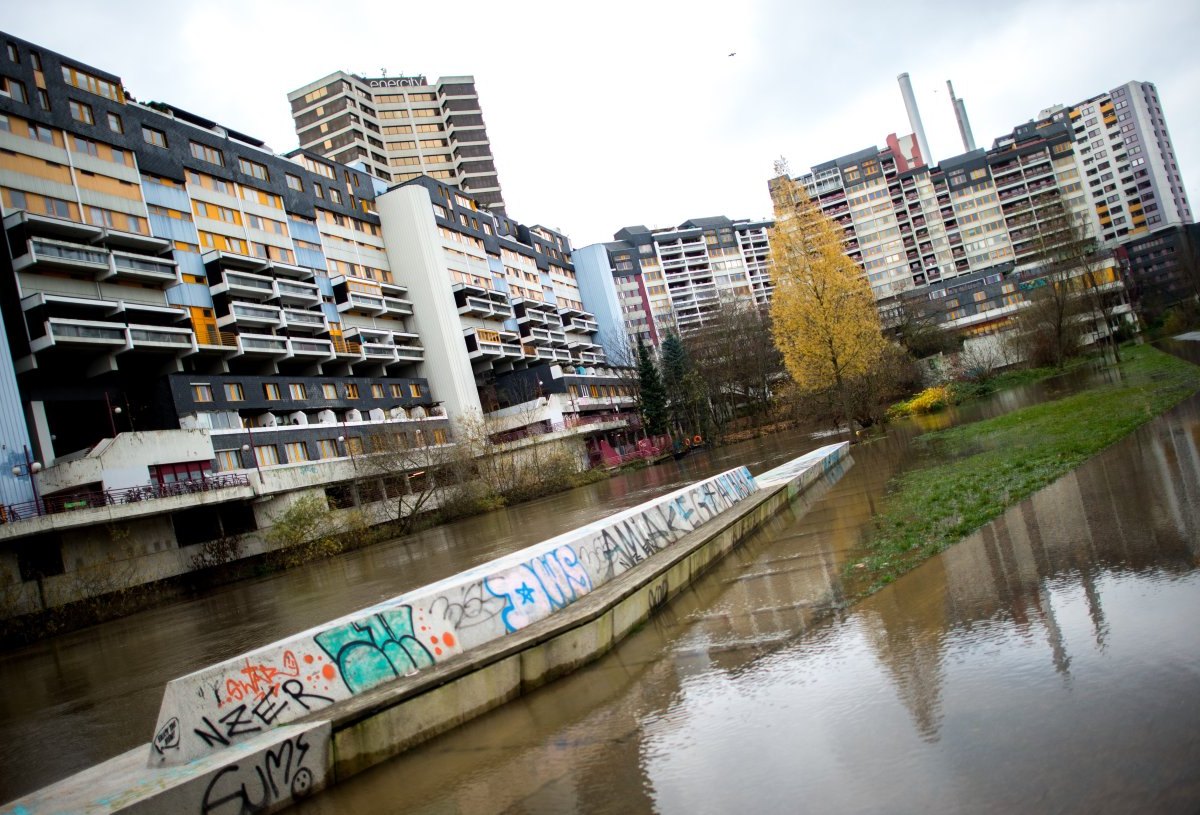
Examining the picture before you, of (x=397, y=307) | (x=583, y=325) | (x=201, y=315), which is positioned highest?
(x=397, y=307)

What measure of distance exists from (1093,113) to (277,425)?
166341 mm

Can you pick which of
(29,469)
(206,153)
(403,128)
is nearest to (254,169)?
(206,153)

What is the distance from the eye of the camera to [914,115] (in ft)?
539

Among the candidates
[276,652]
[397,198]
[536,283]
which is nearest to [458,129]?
[536,283]

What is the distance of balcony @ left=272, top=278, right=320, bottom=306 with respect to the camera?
55250 millimetres

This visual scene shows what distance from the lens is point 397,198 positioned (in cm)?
7156

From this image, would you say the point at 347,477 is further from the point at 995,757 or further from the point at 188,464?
the point at 995,757

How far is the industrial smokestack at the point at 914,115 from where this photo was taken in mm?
162000

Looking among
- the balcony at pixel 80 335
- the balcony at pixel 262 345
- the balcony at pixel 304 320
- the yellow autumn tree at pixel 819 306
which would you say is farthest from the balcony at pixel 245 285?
the yellow autumn tree at pixel 819 306

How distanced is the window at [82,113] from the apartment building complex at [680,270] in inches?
3745

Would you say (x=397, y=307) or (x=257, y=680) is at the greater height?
(x=397, y=307)

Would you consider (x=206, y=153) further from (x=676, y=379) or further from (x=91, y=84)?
(x=676, y=379)

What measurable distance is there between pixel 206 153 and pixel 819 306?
4624cm

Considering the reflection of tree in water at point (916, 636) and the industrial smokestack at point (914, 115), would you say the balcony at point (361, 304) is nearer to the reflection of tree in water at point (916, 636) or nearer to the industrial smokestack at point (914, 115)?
the reflection of tree in water at point (916, 636)
